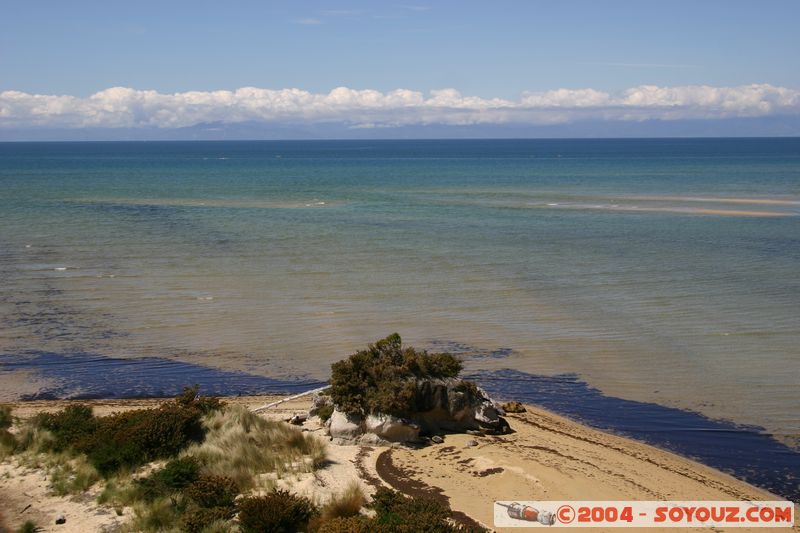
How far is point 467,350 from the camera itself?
23.1m

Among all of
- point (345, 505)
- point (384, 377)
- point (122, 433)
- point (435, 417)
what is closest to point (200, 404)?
point (122, 433)

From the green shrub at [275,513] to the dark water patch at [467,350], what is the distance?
1059 cm

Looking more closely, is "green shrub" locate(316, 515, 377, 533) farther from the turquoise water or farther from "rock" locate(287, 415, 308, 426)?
the turquoise water

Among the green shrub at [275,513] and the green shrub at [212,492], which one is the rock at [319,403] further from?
the green shrub at [275,513]

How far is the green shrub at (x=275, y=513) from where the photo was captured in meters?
11.7

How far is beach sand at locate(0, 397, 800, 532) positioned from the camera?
42.7 feet

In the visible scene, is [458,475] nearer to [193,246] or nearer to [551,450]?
[551,450]

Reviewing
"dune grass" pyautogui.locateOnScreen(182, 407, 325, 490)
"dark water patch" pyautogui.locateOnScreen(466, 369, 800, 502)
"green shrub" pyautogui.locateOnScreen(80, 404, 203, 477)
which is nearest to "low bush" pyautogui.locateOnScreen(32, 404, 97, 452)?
"green shrub" pyautogui.locateOnScreen(80, 404, 203, 477)

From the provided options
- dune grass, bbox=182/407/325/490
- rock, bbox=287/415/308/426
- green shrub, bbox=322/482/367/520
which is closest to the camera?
green shrub, bbox=322/482/367/520

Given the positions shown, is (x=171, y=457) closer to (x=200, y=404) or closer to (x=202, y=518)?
(x=200, y=404)

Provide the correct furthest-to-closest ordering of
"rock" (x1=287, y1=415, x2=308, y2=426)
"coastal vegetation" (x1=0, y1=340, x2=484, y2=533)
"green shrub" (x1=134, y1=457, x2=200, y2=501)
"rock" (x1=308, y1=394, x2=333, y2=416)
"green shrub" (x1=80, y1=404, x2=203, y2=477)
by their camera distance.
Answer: "rock" (x1=308, y1=394, x2=333, y2=416), "rock" (x1=287, y1=415, x2=308, y2=426), "green shrub" (x1=80, y1=404, x2=203, y2=477), "green shrub" (x1=134, y1=457, x2=200, y2=501), "coastal vegetation" (x1=0, y1=340, x2=484, y2=533)

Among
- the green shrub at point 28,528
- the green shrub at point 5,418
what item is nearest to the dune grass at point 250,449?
the green shrub at point 28,528

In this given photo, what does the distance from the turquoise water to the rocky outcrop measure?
14.3 feet

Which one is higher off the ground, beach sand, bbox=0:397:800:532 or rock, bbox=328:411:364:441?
rock, bbox=328:411:364:441
